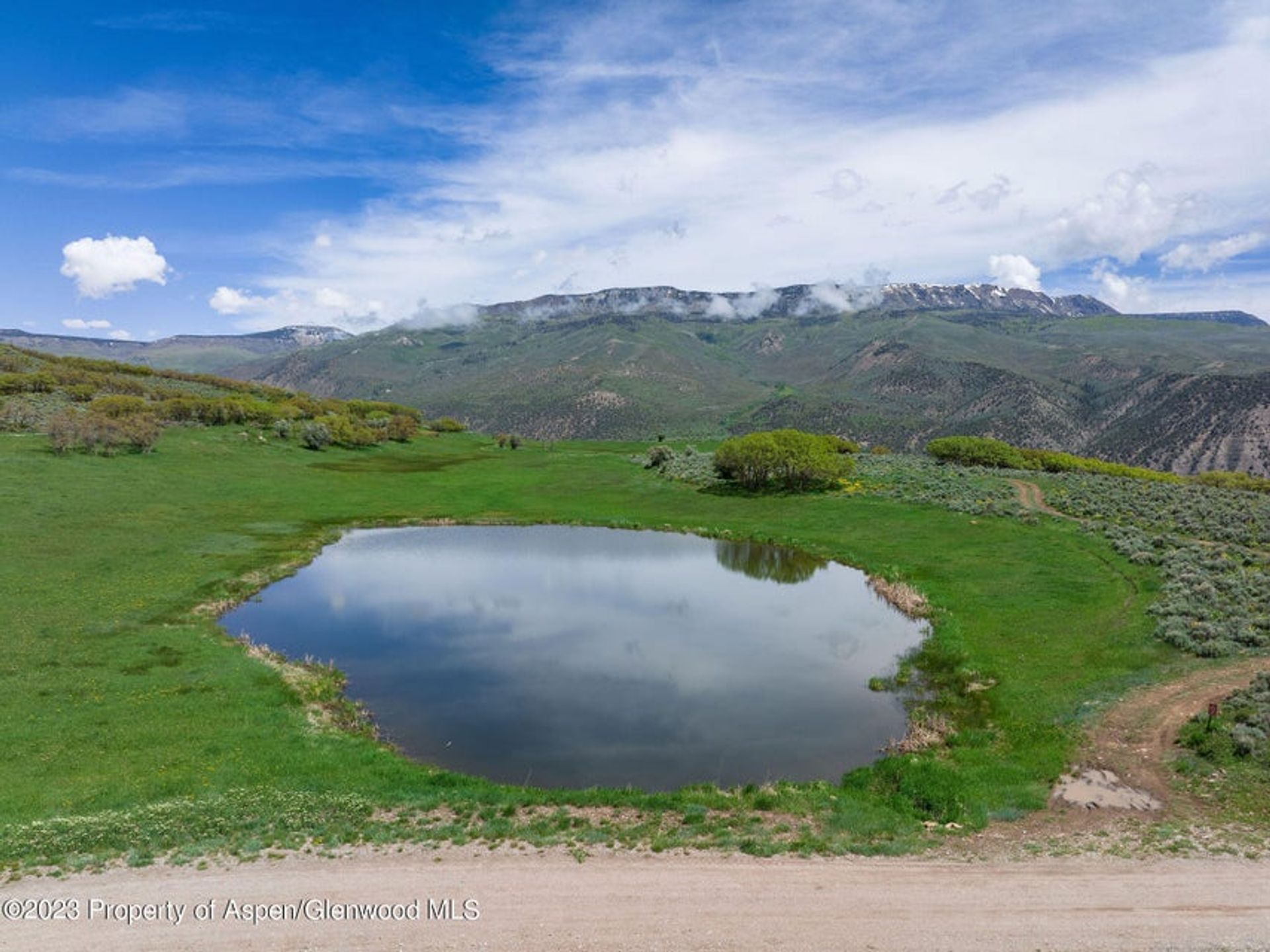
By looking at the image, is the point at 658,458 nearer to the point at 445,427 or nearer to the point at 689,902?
the point at 445,427

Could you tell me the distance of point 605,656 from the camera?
39281mm

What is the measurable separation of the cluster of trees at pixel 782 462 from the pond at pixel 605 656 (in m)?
28.9

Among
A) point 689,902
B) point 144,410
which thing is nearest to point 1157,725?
point 689,902

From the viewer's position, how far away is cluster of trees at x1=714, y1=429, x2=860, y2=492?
93.6 m

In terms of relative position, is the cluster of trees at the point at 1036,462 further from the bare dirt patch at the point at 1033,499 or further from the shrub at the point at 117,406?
the shrub at the point at 117,406

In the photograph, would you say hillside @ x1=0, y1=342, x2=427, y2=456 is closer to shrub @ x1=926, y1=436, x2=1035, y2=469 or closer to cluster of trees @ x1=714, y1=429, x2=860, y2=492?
cluster of trees @ x1=714, y1=429, x2=860, y2=492

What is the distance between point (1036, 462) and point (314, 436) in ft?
432

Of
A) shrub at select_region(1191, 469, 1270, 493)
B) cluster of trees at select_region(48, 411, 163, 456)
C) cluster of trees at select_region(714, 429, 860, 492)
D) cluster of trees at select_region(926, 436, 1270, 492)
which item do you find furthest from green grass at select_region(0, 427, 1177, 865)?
shrub at select_region(1191, 469, 1270, 493)

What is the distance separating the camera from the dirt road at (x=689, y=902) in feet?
50.3

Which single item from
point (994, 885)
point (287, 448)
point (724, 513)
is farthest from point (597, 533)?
point (287, 448)

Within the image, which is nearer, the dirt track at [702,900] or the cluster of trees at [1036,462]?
the dirt track at [702,900]

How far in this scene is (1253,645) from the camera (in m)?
34.1

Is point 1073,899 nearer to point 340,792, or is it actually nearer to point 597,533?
point 340,792

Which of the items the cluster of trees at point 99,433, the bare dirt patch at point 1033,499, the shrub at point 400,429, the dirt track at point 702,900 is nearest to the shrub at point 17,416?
the cluster of trees at point 99,433
